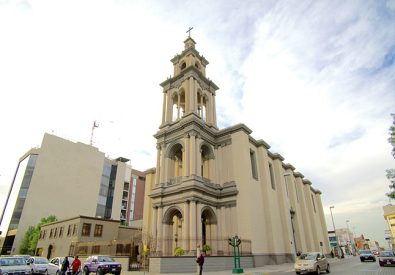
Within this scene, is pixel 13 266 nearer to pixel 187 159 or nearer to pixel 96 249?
pixel 96 249

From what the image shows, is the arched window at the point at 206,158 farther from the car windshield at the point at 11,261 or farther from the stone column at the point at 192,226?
the car windshield at the point at 11,261

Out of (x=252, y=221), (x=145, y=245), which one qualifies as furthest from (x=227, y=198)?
(x=145, y=245)

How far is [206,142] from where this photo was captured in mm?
31234

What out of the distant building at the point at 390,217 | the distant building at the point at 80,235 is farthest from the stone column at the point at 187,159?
the distant building at the point at 390,217

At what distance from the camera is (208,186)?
93.4ft

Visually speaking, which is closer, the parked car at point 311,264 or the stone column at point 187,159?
the parked car at point 311,264

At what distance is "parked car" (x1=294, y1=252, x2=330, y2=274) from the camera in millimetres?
17656

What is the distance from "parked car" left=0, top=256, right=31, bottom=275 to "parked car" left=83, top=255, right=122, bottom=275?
4.75m

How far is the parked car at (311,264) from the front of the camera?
1766 centimetres

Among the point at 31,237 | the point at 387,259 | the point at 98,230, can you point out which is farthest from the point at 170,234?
the point at 31,237

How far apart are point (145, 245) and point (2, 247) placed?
46.5 m

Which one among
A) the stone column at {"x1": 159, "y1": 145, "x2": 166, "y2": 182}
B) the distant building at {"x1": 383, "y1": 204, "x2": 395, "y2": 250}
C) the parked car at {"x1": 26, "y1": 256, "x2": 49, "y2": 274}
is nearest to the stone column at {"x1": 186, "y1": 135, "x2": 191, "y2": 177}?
the stone column at {"x1": 159, "y1": 145, "x2": 166, "y2": 182}

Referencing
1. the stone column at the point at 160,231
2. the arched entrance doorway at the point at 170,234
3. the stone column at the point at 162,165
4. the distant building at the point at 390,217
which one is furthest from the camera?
the distant building at the point at 390,217

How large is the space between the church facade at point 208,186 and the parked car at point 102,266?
4004 mm
